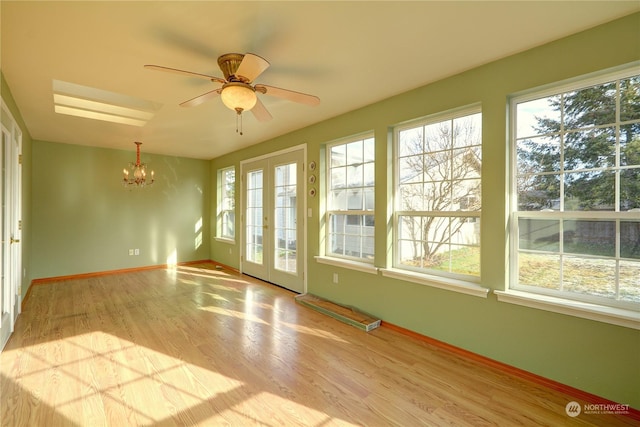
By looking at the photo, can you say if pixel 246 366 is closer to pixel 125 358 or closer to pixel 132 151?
pixel 125 358

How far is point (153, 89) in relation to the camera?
293 centimetres

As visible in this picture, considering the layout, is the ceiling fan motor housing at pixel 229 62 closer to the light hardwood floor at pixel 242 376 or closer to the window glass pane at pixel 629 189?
the light hardwood floor at pixel 242 376

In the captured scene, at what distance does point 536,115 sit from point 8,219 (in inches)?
187

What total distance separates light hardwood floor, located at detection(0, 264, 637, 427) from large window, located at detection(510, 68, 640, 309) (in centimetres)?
82

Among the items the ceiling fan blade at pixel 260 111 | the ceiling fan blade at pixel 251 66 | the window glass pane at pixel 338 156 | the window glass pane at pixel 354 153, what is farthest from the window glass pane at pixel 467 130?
the ceiling fan blade at pixel 251 66

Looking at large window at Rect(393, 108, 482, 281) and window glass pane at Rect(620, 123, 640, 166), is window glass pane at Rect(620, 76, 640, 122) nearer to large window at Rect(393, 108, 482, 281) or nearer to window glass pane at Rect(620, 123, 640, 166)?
window glass pane at Rect(620, 123, 640, 166)

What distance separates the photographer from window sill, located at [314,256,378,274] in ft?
11.1

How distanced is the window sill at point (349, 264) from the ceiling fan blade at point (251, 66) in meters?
2.25

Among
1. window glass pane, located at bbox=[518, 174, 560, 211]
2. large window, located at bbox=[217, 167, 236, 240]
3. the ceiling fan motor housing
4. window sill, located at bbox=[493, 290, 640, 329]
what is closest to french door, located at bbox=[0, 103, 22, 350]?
the ceiling fan motor housing

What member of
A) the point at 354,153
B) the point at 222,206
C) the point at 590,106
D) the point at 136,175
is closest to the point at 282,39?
the point at 354,153

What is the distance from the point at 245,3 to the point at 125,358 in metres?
A: 2.78

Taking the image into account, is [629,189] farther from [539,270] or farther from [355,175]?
[355,175]

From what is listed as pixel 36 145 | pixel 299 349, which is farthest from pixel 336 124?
pixel 36 145

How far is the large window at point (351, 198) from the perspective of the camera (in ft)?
11.6
